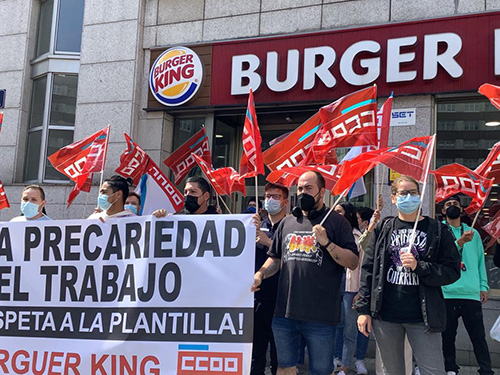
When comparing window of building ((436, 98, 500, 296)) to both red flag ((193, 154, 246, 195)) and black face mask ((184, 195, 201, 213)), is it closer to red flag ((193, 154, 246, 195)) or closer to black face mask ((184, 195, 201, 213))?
red flag ((193, 154, 246, 195))

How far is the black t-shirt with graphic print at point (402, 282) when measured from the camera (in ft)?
13.4

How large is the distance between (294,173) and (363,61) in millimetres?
3457

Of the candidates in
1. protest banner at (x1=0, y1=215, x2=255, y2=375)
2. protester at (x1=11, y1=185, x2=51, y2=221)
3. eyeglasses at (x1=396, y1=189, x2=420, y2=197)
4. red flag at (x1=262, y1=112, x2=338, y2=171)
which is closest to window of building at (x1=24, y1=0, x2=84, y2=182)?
protester at (x1=11, y1=185, x2=51, y2=221)

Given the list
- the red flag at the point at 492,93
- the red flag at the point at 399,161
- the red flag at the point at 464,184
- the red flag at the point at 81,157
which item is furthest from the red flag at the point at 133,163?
the red flag at the point at 492,93

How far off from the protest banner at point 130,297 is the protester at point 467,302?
9.29ft

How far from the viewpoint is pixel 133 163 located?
7.55 m

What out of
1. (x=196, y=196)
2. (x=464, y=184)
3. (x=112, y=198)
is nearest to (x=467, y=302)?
(x=464, y=184)

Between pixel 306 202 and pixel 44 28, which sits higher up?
pixel 44 28

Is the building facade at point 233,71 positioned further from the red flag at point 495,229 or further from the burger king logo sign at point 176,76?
the red flag at point 495,229

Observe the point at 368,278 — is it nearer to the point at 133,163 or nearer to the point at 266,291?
the point at 266,291

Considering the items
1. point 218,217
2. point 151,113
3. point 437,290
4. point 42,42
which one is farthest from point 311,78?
point 42,42

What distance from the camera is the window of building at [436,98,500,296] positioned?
25.6 ft

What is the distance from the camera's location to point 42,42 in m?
11.1

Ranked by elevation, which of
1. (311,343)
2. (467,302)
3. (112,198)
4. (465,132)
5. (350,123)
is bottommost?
(311,343)
